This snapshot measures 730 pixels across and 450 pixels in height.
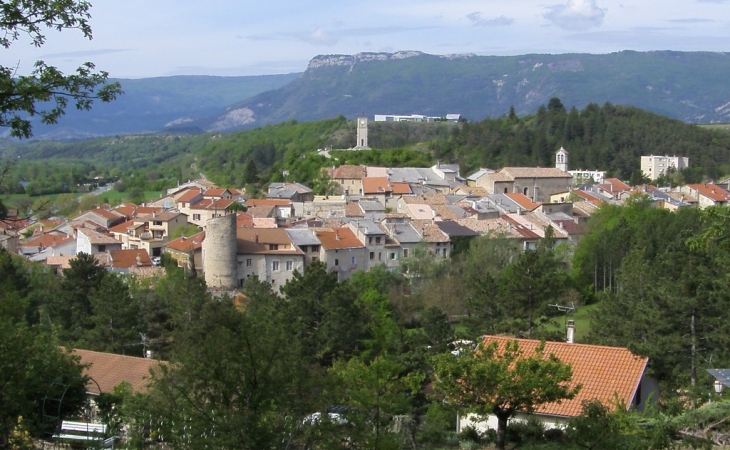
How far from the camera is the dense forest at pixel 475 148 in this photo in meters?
77.4

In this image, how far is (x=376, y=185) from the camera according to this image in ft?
194

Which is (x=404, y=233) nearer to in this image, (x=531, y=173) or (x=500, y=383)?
(x=531, y=173)

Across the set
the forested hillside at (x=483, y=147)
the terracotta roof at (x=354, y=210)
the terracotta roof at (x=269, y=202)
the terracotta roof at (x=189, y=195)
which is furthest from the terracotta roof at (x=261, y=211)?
the forested hillside at (x=483, y=147)

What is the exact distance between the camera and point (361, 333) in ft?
77.8

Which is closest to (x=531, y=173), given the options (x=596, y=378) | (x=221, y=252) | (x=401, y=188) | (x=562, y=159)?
(x=401, y=188)

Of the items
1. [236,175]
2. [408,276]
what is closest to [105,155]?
[236,175]

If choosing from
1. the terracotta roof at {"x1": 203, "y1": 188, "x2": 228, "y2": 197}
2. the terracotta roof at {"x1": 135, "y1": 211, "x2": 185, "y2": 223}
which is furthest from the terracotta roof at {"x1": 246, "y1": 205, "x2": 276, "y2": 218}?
the terracotta roof at {"x1": 203, "y1": 188, "x2": 228, "y2": 197}

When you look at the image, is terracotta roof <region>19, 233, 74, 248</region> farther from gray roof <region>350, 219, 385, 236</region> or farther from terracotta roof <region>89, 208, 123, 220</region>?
gray roof <region>350, 219, 385, 236</region>

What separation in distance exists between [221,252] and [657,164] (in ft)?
179

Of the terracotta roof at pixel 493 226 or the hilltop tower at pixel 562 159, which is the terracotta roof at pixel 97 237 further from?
the hilltop tower at pixel 562 159

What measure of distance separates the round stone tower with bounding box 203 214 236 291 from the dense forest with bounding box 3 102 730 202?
86.7 feet

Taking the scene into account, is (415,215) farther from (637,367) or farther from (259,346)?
(259,346)

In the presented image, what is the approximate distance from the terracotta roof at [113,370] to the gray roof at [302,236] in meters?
22.3

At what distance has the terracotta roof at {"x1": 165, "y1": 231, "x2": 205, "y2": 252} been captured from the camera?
4181 cm
